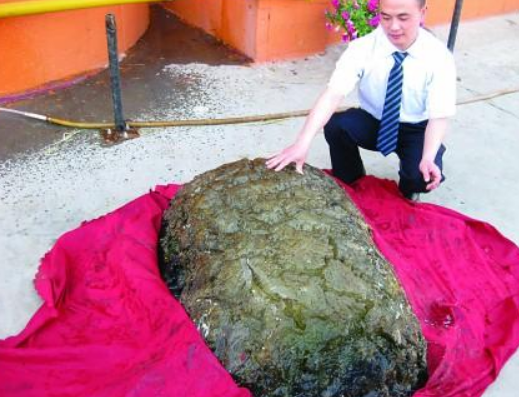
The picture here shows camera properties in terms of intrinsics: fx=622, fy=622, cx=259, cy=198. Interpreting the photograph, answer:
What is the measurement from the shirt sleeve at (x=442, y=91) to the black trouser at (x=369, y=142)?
28 cm

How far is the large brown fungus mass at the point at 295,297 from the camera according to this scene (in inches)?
78.6

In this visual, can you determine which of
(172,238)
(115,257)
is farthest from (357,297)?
(115,257)

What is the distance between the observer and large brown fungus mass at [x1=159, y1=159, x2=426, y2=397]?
1996mm

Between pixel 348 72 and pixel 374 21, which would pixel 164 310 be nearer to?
pixel 348 72

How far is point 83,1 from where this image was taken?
369 centimetres

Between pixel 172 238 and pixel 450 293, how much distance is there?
120 cm

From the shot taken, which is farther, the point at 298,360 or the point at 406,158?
the point at 406,158

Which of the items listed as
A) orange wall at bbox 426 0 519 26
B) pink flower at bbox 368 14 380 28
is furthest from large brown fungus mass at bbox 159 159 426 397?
orange wall at bbox 426 0 519 26

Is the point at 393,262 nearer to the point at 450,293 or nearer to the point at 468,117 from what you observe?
the point at 450,293

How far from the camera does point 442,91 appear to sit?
271 cm

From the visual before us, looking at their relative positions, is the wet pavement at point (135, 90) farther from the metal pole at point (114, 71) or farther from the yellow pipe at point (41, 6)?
the yellow pipe at point (41, 6)

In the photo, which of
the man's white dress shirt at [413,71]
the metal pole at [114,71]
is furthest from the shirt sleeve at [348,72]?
the metal pole at [114,71]

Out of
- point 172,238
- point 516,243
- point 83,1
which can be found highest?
point 83,1

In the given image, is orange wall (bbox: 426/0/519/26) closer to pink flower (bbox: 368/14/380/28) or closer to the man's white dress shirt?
pink flower (bbox: 368/14/380/28)
